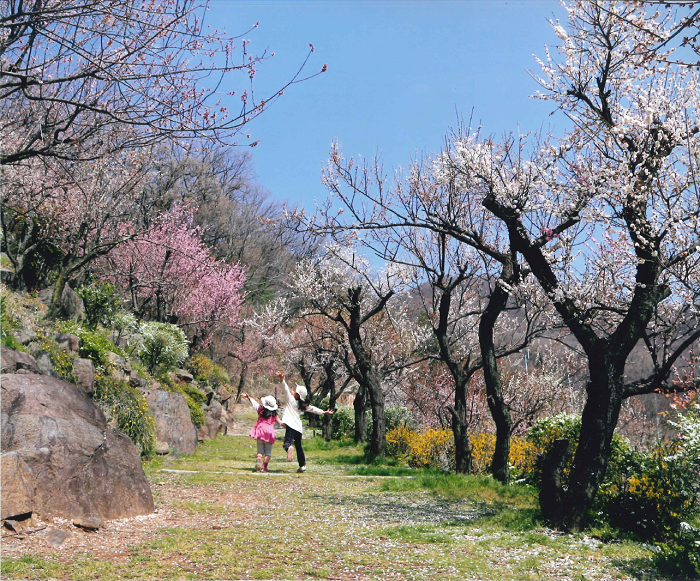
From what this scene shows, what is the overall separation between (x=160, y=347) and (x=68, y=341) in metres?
6.84

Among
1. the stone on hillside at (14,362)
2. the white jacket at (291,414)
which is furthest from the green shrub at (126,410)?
the stone on hillside at (14,362)

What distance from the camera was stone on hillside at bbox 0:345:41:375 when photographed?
22.9 feet

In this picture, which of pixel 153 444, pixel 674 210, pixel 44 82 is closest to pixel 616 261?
pixel 674 210

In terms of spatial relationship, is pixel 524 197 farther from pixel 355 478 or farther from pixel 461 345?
pixel 461 345

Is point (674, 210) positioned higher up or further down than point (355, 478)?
higher up

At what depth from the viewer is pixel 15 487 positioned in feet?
17.7

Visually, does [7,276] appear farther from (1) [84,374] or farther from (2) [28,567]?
(2) [28,567]

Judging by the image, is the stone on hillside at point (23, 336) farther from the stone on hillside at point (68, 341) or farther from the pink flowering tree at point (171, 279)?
the pink flowering tree at point (171, 279)

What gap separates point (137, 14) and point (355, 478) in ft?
30.0

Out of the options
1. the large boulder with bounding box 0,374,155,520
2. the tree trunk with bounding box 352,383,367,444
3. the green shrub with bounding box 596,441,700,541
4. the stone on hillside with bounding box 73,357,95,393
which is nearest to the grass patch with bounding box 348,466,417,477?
the green shrub with bounding box 596,441,700,541

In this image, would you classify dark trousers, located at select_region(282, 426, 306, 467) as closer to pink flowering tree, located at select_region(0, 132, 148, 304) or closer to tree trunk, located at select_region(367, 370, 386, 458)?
tree trunk, located at select_region(367, 370, 386, 458)

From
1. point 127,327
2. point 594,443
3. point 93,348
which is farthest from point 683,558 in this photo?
point 127,327

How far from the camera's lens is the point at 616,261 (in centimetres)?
883

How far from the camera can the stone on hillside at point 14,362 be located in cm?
699
